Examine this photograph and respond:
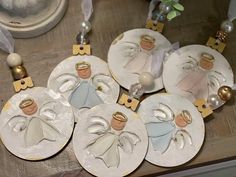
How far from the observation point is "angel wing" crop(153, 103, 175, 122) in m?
0.72

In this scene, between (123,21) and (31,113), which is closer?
(31,113)

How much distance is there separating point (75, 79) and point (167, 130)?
0.62 ft

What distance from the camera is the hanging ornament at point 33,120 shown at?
0.68 metres

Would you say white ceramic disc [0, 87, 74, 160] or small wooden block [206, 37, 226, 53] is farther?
small wooden block [206, 37, 226, 53]

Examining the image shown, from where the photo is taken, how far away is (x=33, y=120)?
0.69 meters

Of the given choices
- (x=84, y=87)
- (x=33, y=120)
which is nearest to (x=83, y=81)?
(x=84, y=87)

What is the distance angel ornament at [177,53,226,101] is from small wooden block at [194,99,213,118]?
0.04 feet

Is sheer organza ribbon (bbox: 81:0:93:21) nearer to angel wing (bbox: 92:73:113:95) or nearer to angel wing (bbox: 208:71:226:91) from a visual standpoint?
angel wing (bbox: 92:73:113:95)

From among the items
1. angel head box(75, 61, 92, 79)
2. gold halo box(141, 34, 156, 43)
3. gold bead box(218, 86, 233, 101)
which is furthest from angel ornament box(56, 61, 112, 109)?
gold bead box(218, 86, 233, 101)

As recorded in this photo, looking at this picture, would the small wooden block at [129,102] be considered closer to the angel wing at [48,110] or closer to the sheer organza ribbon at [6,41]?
the angel wing at [48,110]

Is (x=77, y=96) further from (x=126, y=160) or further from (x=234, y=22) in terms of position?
(x=234, y=22)

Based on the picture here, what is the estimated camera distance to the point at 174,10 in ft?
2.35

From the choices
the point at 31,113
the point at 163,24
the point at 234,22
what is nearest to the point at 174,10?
the point at 163,24

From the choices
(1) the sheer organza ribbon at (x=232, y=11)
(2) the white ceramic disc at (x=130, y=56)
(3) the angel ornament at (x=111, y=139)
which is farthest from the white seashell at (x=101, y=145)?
(1) the sheer organza ribbon at (x=232, y=11)
